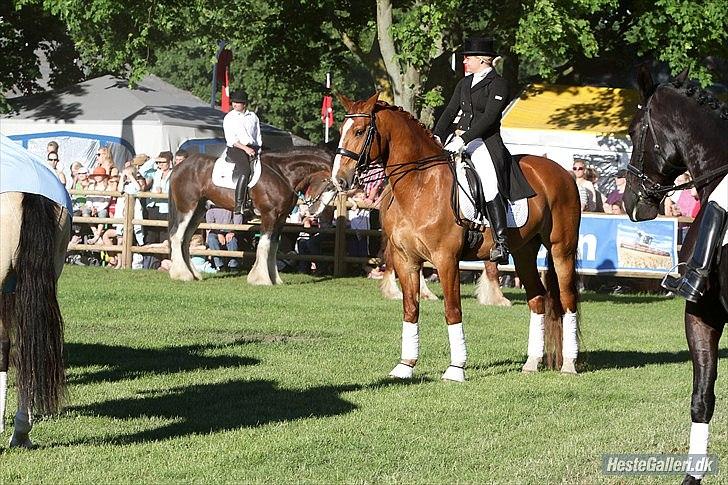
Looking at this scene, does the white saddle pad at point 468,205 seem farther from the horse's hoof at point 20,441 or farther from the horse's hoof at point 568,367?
the horse's hoof at point 20,441

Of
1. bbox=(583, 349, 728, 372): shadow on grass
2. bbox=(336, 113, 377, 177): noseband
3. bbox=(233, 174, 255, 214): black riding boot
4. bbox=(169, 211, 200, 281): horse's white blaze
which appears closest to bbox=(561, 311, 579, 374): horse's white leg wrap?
bbox=(583, 349, 728, 372): shadow on grass

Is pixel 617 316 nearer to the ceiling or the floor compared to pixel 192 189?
nearer to the floor

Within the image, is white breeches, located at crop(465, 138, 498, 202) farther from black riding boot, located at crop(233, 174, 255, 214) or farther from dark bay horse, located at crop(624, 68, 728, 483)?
black riding boot, located at crop(233, 174, 255, 214)

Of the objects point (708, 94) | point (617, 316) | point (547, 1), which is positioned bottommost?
point (617, 316)

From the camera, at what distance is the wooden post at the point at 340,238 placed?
2438 centimetres

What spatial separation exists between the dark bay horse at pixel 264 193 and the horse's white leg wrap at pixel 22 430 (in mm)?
14289

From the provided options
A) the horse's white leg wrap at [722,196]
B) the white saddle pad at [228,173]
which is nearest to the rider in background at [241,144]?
the white saddle pad at [228,173]

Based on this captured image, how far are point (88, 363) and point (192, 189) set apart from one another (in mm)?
11182

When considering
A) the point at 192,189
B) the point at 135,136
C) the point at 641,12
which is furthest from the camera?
the point at 135,136

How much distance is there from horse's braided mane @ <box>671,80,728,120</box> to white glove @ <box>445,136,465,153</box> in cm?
392

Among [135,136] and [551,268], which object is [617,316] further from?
[135,136]

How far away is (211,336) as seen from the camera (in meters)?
14.6

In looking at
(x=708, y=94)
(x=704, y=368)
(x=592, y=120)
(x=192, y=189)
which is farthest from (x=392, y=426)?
(x=592, y=120)

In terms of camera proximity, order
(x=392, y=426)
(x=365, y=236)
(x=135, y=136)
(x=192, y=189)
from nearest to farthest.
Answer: (x=392, y=426)
(x=192, y=189)
(x=365, y=236)
(x=135, y=136)
